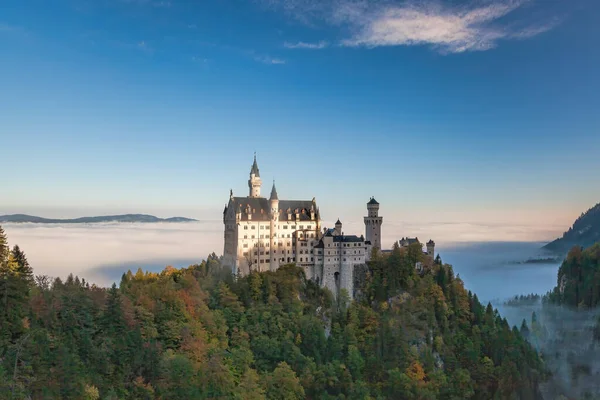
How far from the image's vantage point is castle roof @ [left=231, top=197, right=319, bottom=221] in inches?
3415

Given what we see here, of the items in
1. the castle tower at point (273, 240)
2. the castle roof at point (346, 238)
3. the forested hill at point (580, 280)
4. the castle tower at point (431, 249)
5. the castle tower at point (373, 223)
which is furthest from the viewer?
the forested hill at point (580, 280)

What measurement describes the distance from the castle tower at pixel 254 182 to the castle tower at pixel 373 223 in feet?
61.0

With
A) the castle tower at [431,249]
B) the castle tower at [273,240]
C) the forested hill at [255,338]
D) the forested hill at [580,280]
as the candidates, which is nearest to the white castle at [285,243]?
the castle tower at [273,240]

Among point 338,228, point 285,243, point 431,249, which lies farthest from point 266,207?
point 431,249

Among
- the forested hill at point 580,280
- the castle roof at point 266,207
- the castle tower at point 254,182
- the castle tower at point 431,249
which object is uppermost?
the castle tower at point 254,182

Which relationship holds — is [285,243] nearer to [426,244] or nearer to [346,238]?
[346,238]

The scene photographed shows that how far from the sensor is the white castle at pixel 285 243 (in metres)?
85.6

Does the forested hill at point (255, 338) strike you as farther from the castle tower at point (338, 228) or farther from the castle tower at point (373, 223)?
the castle tower at point (338, 228)

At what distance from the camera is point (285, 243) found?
88250 mm

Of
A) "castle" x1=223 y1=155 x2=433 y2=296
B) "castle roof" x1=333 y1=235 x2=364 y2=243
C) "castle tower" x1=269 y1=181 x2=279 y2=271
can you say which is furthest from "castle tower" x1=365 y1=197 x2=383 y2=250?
"castle tower" x1=269 y1=181 x2=279 y2=271

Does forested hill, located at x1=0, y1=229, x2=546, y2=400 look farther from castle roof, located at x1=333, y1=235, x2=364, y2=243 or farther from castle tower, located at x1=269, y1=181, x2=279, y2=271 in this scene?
castle roof, located at x1=333, y1=235, x2=364, y2=243

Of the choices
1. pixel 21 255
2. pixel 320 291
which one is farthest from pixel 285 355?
pixel 21 255

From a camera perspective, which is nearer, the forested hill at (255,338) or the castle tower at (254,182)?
the forested hill at (255,338)

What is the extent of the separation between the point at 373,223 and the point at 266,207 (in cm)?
1806
